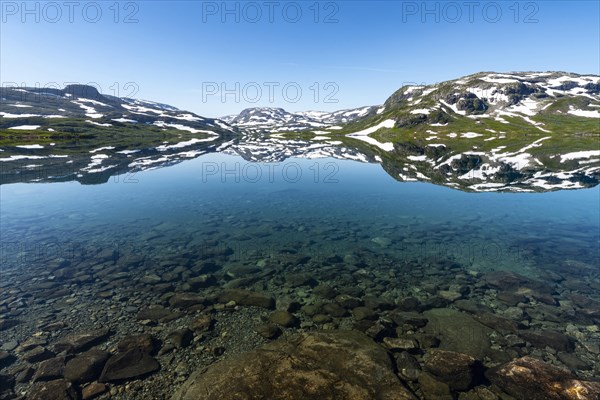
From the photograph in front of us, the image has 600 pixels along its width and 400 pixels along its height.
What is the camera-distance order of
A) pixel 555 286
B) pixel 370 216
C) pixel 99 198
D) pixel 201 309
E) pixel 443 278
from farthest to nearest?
1. pixel 99 198
2. pixel 370 216
3. pixel 443 278
4. pixel 555 286
5. pixel 201 309

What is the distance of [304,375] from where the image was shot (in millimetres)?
10797

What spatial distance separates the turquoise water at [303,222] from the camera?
24.3m

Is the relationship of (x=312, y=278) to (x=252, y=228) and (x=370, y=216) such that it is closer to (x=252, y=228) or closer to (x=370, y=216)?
(x=252, y=228)

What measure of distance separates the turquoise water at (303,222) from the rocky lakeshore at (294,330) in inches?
84.9

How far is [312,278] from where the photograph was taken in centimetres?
2006

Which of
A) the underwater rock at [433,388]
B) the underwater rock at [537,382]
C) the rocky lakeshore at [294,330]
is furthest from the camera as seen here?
the rocky lakeshore at [294,330]

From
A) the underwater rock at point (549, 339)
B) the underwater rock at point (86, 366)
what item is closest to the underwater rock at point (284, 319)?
the underwater rock at point (86, 366)

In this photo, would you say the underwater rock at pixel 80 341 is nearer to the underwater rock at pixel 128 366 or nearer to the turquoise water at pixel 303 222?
the underwater rock at pixel 128 366

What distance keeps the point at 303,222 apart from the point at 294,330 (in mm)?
18040

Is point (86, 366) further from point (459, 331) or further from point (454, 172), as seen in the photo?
point (454, 172)

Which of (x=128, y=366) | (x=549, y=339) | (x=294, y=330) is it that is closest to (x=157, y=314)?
(x=128, y=366)

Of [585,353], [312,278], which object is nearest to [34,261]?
[312,278]

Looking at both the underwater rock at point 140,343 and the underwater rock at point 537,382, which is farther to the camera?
the underwater rock at point 140,343

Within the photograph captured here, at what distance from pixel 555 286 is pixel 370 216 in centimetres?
1784
